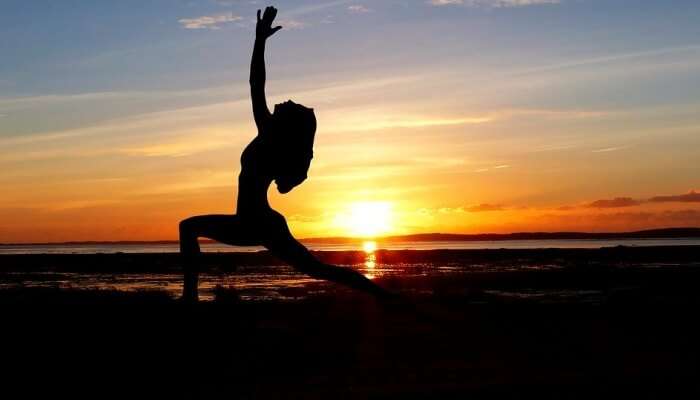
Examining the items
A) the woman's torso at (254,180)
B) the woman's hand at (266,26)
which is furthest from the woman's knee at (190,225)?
the woman's hand at (266,26)

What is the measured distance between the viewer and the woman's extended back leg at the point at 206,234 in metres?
7.26

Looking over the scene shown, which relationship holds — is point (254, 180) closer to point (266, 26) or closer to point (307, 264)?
point (307, 264)

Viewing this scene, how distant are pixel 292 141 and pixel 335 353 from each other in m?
3.14

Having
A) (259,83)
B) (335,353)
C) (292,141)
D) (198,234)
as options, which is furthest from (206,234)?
(335,353)

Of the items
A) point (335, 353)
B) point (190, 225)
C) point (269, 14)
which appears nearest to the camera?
point (190, 225)

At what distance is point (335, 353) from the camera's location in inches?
375

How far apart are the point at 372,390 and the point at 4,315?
5.58 metres

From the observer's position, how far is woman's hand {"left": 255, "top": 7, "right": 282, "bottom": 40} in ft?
24.9

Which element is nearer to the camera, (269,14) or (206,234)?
(206,234)

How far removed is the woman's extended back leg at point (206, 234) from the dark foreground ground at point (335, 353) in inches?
22.0

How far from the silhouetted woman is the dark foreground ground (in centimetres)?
91

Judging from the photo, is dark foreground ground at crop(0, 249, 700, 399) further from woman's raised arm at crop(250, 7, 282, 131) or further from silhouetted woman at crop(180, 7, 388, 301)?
woman's raised arm at crop(250, 7, 282, 131)

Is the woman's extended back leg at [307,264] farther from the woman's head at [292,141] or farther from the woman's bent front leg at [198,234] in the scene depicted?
the woman's head at [292,141]

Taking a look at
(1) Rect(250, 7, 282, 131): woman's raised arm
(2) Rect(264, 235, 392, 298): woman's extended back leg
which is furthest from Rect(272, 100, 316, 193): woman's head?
(2) Rect(264, 235, 392, 298): woman's extended back leg
